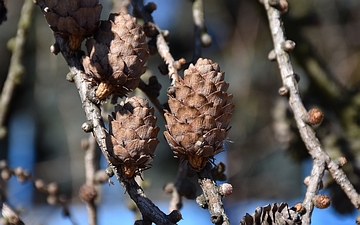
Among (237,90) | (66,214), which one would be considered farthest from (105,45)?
(237,90)

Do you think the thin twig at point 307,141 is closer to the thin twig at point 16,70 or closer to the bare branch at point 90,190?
the bare branch at point 90,190

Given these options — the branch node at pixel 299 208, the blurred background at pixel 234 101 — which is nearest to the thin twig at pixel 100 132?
the branch node at pixel 299 208

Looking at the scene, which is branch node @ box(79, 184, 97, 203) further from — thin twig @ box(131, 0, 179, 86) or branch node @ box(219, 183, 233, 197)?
branch node @ box(219, 183, 233, 197)

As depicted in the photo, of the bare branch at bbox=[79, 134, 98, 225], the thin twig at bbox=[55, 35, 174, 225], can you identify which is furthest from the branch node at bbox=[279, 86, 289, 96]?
the bare branch at bbox=[79, 134, 98, 225]

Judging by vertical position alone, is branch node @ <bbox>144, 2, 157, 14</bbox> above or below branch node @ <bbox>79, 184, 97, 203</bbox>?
above

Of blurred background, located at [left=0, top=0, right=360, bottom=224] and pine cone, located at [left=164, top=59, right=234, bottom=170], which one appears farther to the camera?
blurred background, located at [left=0, top=0, right=360, bottom=224]

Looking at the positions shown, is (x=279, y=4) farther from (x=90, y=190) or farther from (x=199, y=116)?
(x=90, y=190)
